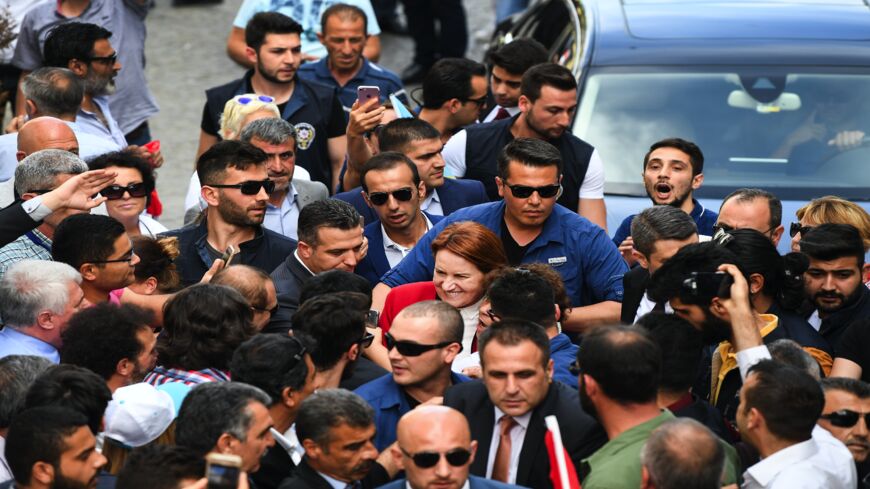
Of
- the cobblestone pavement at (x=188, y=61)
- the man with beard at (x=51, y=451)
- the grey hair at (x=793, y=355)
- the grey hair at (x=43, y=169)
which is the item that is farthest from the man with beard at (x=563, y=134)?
the cobblestone pavement at (x=188, y=61)

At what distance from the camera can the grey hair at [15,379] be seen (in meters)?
5.54

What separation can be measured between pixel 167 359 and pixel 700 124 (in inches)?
159

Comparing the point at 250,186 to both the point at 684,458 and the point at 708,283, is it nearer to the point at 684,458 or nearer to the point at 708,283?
the point at 708,283

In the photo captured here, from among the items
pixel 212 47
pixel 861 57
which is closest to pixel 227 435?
pixel 861 57

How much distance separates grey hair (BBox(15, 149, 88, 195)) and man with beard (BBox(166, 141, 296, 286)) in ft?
2.25

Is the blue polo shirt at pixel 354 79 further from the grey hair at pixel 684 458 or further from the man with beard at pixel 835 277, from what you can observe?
the grey hair at pixel 684 458

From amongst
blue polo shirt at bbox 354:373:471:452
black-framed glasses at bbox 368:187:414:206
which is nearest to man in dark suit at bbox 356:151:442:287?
black-framed glasses at bbox 368:187:414:206

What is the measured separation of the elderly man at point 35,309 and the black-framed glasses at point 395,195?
1.86m

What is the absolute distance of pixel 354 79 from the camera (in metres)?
10.5

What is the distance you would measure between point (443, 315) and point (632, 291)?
4.35ft

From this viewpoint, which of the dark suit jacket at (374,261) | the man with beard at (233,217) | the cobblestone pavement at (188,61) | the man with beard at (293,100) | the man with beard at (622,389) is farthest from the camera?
the cobblestone pavement at (188,61)

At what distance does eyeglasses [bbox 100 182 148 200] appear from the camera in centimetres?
794

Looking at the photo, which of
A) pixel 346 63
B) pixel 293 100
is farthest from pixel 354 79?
pixel 293 100

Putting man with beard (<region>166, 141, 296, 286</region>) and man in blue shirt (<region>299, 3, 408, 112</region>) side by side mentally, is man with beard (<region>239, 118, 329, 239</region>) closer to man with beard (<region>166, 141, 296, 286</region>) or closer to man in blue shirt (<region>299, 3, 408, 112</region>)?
man with beard (<region>166, 141, 296, 286</region>)
